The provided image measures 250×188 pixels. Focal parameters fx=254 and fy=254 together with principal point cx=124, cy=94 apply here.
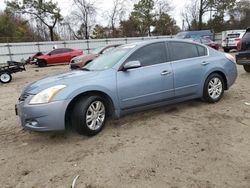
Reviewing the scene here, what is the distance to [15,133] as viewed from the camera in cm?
451

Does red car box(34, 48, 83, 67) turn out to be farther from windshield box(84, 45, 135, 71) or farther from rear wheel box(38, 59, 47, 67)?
windshield box(84, 45, 135, 71)

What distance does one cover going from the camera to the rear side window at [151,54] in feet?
15.1

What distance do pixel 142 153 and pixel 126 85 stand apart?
1.27m

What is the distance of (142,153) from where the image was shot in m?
3.46

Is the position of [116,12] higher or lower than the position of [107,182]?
higher

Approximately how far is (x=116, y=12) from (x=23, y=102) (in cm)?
4147

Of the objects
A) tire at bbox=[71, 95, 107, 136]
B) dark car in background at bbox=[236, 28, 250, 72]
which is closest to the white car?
dark car in background at bbox=[236, 28, 250, 72]

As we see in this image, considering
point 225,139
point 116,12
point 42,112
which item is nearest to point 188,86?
point 225,139

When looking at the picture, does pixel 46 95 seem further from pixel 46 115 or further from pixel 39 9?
pixel 39 9

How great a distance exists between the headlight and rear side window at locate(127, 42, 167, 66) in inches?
55.3

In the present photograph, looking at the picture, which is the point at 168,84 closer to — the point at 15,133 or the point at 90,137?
the point at 90,137

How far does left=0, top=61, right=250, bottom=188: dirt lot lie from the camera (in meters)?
2.86

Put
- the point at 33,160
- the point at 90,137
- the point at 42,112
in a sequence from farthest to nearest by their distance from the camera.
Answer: the point at 90,137, the point at 42,112, the point at 33,160

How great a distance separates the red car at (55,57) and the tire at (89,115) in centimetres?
1608
